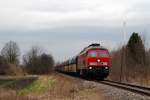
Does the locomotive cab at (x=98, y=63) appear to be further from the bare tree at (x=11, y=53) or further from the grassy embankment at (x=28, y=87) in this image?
the bare tree at (x=11, y=53)

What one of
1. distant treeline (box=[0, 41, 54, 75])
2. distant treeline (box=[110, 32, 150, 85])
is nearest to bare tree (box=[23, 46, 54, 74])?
distant treeline (box=[0, 41, 54, 75])

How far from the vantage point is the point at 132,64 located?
57.8m

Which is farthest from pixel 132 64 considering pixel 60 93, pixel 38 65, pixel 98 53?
pixel 38 65

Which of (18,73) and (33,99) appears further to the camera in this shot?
(18,73)

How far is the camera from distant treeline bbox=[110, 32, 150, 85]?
146 ft

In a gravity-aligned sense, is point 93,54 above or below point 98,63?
above

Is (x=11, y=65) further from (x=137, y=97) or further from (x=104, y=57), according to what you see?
(x=137, y=97)

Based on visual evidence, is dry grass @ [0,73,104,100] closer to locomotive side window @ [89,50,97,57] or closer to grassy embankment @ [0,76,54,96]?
grassy embankment @ [0,76,54,96]

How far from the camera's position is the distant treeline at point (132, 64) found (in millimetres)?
44438

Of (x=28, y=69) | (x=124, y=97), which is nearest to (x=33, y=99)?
(x=124, y=97)

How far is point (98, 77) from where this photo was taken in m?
44.9

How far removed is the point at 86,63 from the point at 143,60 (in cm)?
1429

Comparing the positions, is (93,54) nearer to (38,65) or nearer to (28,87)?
(28,87)

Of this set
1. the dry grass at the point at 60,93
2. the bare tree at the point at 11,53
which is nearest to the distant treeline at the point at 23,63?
the bare tree at the point at 11,53
